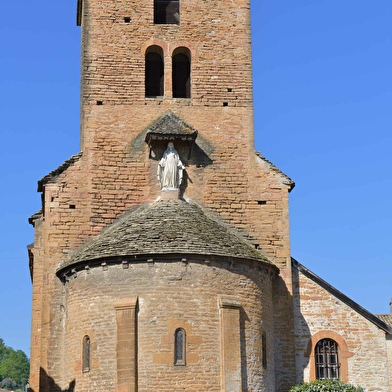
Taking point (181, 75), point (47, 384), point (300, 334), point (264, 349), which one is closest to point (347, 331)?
point (300, 334)

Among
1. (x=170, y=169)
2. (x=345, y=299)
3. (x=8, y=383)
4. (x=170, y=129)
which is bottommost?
(x=345, y=299)

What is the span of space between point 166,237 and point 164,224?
877 millimetres

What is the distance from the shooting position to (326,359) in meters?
27.5

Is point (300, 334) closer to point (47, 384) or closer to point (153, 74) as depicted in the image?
point (47, 384)

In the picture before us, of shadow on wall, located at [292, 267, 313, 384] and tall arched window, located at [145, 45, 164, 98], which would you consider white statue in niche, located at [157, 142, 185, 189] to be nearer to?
tall arched window, located at [145, 45, 164, 98]

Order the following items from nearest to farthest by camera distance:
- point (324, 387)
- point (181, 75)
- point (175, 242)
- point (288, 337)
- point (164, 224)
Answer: point (175, 242) < point (164, 224) < point (324, 387) < point (288, 337) < point (181, 75)

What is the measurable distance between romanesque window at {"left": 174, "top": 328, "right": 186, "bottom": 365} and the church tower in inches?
2.2

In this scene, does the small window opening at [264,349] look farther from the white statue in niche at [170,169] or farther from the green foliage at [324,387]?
the white statue in niche at [170,169]

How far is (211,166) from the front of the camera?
2861cm

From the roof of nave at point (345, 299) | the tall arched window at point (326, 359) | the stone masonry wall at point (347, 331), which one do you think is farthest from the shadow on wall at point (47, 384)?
the roof of nave at point (345, 299)

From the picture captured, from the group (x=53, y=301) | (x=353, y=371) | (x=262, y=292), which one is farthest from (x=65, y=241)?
(x=353, y=371)

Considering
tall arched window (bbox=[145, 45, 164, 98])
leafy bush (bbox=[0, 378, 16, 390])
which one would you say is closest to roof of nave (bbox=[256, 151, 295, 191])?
tall arched window (bbox=[145, 45, 164, 98])

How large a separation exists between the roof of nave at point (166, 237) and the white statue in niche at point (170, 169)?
712 millimetres

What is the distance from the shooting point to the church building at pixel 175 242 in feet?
78.3
